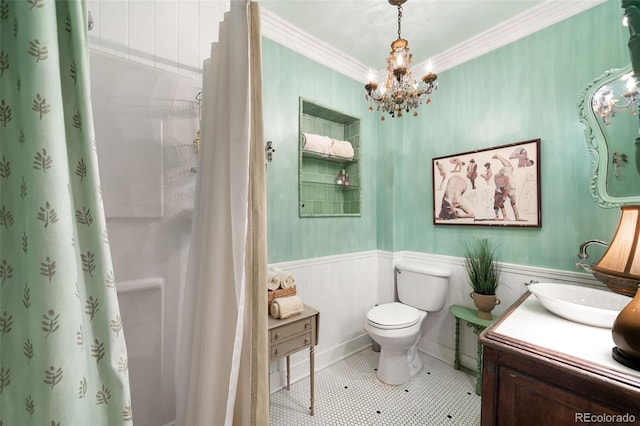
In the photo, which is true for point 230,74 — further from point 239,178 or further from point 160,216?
point 160,216

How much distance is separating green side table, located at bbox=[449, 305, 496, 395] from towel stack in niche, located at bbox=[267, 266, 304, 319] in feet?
4.11

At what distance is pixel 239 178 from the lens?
88 cm

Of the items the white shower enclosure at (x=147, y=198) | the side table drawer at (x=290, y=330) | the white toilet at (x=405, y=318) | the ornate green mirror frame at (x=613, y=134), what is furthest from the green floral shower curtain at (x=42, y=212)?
the ornate green mirror frame at (x=613, y=134)

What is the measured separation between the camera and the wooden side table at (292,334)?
1.44 m

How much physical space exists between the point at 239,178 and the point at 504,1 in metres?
2.09

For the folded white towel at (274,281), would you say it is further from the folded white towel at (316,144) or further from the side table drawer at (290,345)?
the folded white towel at (316,144)

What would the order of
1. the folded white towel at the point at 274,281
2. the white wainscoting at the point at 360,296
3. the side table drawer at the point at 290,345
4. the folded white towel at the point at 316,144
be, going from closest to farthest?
the side table drawer at the point at 290,345, the folded white towel at the point at 274,281, the white wainscoting at the point at 360,296, the folded white towel at the point at 316,144

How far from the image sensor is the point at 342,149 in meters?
2.27

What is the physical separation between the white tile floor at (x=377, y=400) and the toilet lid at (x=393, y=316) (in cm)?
48

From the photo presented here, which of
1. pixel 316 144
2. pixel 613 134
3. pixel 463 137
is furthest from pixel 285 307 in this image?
pixel 613 134

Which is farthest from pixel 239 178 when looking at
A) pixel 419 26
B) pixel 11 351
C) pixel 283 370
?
pixel 419 26

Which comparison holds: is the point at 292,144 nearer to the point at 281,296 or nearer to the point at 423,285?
the point at 281,296

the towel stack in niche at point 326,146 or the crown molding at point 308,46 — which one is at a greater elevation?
the crown molding at point 308,46

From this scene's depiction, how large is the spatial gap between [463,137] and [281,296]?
1.88 meters
